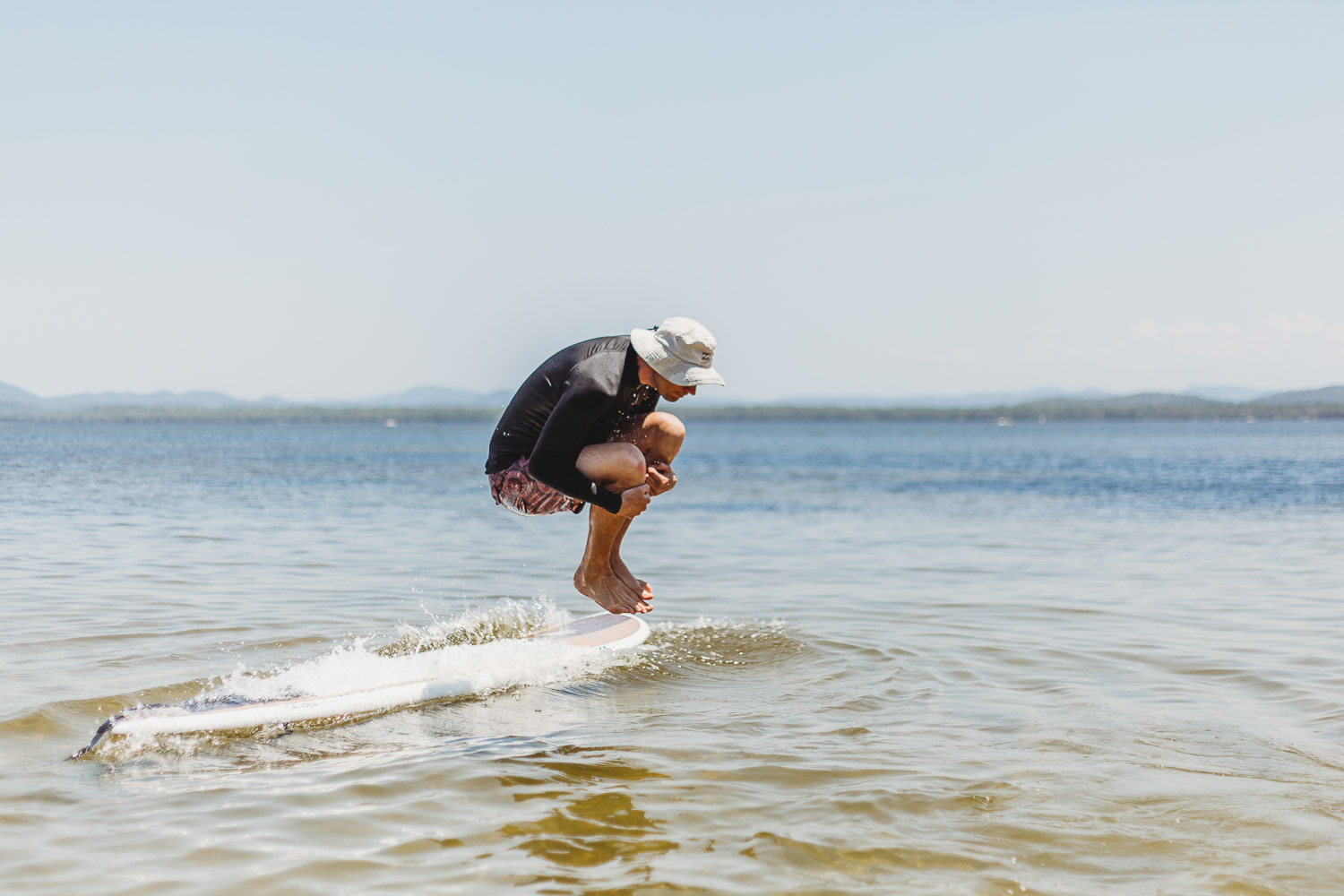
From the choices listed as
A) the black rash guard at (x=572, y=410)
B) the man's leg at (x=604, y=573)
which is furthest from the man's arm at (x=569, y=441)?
the man's leg at (x=604, y=573)

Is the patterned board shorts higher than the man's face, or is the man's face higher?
the man's face

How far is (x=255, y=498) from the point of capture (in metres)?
28.0

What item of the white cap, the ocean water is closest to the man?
the white cap

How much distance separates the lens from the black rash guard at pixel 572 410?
638cm

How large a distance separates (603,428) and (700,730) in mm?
2106

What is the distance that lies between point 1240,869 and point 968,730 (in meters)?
2.12

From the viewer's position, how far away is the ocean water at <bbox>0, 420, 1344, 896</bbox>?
14.6 feet

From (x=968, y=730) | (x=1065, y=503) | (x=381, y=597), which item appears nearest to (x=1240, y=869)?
(x=968, y=730)

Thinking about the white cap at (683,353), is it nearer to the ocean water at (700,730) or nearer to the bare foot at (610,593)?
the bare foot at (610,593)

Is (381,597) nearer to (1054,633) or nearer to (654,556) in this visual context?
(654,556)

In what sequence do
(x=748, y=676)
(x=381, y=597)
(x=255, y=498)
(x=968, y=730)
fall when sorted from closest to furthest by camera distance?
(x=968, y=730), (x=748, y=676), (x=381, y=597), (x=255, y=498)

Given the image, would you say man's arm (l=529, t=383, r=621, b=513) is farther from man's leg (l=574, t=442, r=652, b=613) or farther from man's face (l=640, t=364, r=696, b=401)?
man's leg (l=574, t=442, r=652, b=613)

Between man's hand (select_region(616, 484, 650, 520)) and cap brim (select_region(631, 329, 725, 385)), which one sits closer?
cap brim (select_region(631, 329, 725, 385))

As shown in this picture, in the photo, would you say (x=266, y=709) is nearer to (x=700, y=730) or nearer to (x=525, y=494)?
(x=525, y=494)
